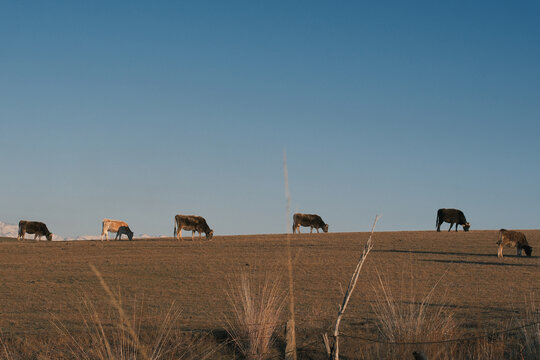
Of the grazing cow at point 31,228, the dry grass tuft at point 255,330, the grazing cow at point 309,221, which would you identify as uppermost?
the grazing cow at point 309,221

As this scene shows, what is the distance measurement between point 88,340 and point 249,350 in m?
2.55

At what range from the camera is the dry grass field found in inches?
369

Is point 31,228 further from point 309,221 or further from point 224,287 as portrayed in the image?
point 224,287

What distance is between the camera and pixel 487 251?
82.6 feet

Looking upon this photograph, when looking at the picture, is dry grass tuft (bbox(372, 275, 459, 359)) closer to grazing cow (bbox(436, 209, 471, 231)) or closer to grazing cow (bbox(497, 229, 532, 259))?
grazing cow (bbox(497, 229, 532, 259))

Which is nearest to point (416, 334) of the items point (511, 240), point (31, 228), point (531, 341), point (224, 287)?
point (531, 341)

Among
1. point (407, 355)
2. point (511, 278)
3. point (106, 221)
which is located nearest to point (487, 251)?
point (511, 278)

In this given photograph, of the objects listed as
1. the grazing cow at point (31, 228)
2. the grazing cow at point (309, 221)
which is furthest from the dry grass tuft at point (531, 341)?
the grazing cow at point (31, 228)

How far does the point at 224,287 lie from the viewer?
50.8 ft

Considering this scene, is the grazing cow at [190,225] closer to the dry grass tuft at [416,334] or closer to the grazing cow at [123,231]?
the grazing cow at [123,231]

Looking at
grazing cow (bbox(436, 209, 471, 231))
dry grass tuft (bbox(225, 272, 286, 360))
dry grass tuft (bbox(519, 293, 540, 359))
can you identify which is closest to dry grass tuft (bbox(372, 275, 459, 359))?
dry grass tuft (bbox(519, 293, 540, 359))

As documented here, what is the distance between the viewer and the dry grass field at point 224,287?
9.37m

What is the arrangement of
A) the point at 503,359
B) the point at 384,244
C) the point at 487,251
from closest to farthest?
the point at 503,359, the point at 487,251, the point at 384,244

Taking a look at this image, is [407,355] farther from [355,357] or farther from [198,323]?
[198,323]
